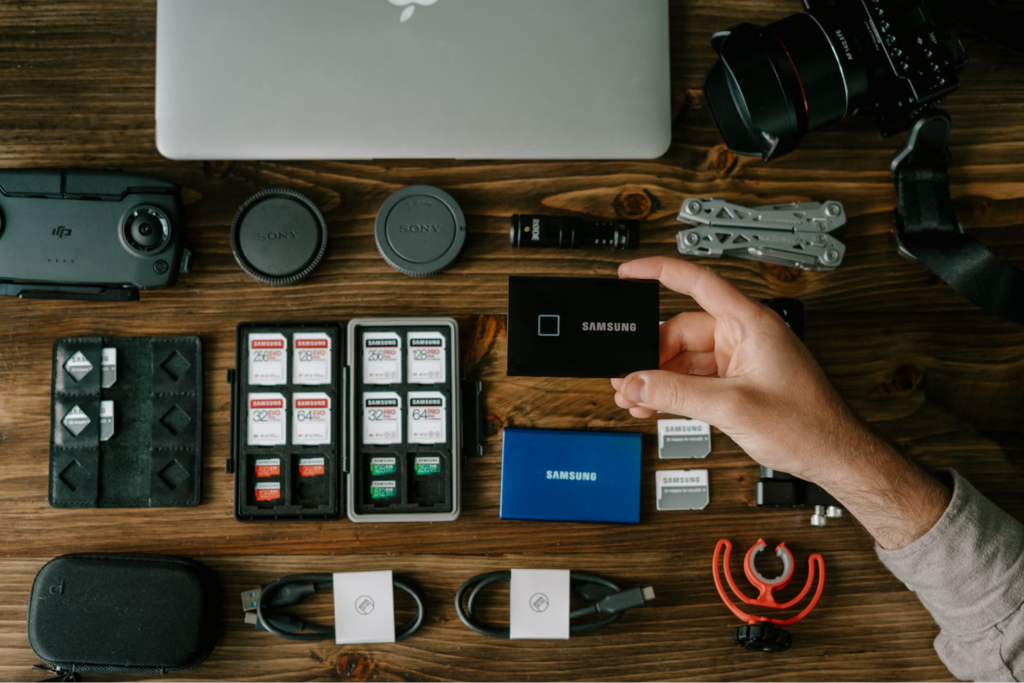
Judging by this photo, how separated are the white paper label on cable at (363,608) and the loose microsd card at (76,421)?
492mm

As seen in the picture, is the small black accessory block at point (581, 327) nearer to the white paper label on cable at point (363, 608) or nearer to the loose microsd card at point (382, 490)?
the loose microsd card at point (382, 490)

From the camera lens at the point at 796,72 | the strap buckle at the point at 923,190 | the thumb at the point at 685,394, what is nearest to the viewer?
the thumb at the point at 685,394

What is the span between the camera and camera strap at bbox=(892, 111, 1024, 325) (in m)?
1.13

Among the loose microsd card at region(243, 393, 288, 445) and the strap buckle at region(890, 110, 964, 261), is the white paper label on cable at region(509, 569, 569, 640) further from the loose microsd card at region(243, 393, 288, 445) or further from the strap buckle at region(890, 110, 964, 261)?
the strap buckle at region(890, 110, 964, 261)

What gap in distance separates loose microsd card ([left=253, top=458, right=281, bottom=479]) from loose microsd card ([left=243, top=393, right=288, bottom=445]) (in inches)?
1.2

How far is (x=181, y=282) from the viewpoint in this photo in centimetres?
119

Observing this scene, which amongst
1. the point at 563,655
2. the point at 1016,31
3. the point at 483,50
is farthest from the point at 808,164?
the point at 563,655

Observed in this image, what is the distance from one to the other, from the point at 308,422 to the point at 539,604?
0.50m

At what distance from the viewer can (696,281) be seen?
1.04 meters

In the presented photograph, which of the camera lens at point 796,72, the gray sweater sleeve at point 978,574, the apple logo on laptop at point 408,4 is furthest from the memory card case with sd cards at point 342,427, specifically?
the gray sweater sleeve at point 978,574

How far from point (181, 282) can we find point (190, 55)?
373 millimetres

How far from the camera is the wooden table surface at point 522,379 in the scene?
3.81 ft

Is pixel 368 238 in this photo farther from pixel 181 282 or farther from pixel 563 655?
pixel 563 655

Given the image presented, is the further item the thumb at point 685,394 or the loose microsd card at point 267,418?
the loose microsd card at point 267,418
